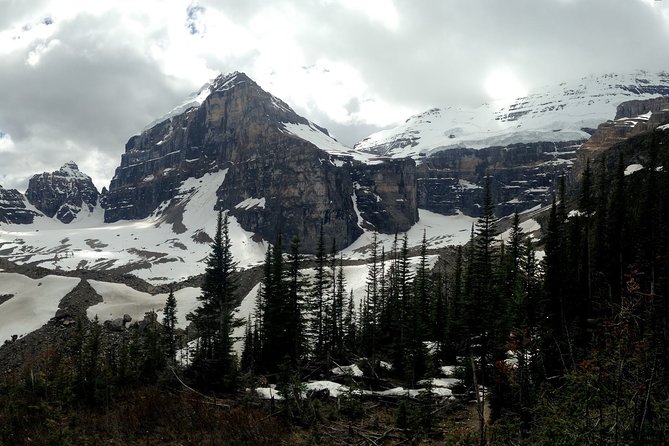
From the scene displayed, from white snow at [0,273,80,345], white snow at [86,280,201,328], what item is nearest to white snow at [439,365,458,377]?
white snow at [0,273,80,345]

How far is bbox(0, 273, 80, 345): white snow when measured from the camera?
63.8 meters

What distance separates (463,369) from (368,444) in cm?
1611

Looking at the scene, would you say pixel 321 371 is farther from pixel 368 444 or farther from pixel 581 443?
pixel 581 443

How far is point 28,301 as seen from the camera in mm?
71750

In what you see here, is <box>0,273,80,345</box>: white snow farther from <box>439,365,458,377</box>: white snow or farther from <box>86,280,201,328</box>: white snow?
<box>439,365,458,377</box>: white snow

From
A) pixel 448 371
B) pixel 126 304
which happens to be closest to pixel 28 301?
pixel 126 304

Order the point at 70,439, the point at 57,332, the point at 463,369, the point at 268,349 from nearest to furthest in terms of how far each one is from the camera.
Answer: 1. the point at 70,439
2. the point at 463,369
3. the point at 268,349
4. the point at 57,332

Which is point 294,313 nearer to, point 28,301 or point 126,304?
point 28,301

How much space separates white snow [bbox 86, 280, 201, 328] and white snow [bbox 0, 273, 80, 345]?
17.4 ft

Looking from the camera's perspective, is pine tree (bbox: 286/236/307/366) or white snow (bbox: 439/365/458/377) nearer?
white snow (bbox: 439/365/458/377)

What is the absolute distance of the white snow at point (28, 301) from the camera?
63.8 m

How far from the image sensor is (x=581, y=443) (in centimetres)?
648

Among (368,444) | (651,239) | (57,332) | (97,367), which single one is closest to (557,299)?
(651,239)

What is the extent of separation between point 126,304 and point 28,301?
51.0ft
